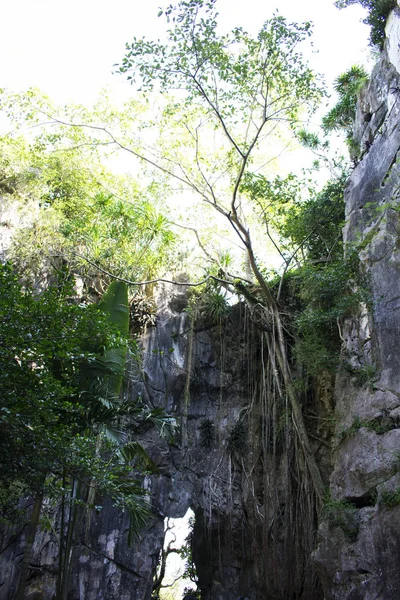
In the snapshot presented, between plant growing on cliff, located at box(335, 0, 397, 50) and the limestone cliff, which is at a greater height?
plant growing on cliff, located at box(335, 0, 397, 50)

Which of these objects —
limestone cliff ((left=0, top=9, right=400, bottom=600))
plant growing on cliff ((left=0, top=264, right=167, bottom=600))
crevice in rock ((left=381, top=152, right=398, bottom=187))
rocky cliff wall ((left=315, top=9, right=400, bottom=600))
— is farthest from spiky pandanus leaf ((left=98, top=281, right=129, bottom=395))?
crevice in rock ((left=381, top=152, right=398, bottom=187))

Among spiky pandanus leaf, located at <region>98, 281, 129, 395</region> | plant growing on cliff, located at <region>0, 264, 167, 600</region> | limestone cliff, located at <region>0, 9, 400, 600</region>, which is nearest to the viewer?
plant growing on cliff, located at <region>0, 264, 167, 600</region>

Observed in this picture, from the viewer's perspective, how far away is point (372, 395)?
596 cm

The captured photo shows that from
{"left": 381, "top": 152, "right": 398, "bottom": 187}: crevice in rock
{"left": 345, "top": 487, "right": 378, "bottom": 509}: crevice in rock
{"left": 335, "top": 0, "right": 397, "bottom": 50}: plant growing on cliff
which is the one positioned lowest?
{"left": 345, "top": 487, "right": 378, "bottom": 509}: crevice in rock

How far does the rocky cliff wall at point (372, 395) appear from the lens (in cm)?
511

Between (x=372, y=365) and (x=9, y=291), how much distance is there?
3.86 m

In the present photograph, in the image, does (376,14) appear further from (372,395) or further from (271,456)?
(271,456)

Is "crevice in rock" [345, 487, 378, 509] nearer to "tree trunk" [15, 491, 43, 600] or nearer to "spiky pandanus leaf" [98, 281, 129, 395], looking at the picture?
"spiky pandanus leaf" [98, 281, 129, 395]

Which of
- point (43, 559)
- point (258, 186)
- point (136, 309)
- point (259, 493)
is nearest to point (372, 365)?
point (259, 493)

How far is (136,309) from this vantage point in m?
9.40

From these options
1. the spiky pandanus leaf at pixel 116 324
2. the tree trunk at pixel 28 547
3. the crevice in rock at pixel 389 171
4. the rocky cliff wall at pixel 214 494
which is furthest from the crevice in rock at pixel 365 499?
the crevice in rock at pixel 389 171

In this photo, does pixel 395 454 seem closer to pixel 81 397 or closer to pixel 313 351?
pixel 313 351

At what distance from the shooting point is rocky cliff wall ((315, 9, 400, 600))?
201 inches

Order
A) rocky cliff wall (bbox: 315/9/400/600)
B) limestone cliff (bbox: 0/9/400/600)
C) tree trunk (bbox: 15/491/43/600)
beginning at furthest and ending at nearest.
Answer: limestone cliff (bbox: 0/9/400/600)
tree trunk (bbox: 15/491/43/600)
rocky cliff wall (bbox: 315/9/400/600)
